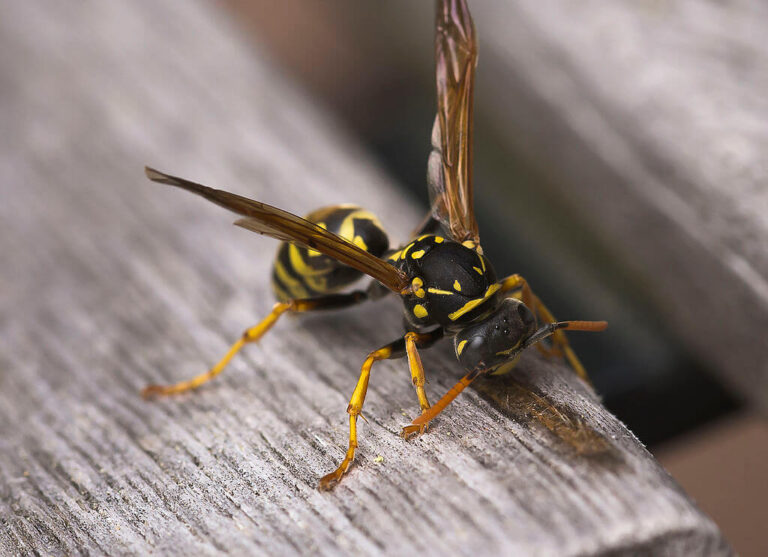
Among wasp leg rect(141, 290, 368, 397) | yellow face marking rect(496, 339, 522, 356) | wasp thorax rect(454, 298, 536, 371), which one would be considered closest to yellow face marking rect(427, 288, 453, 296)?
wasp thorax rect(454, 298, 536, 371)

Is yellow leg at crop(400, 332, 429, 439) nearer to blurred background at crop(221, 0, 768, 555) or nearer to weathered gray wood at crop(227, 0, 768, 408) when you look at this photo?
blurred background at crop(221, 0, 768, 555)

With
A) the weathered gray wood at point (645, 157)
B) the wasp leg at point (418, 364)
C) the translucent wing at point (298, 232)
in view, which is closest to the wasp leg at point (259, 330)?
the translucent wing at point (298, 232)

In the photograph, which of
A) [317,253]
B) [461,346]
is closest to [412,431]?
[461,346]

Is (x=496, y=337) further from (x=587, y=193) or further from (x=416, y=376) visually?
(x=587, y=193)

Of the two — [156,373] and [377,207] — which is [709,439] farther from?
[156,373]

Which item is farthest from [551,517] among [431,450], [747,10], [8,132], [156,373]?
[8,132]

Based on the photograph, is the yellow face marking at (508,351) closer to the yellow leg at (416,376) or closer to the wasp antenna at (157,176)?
the yellow leg at (416,376)
